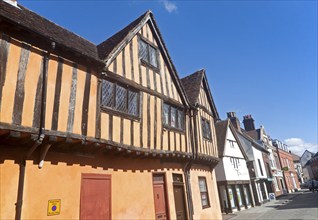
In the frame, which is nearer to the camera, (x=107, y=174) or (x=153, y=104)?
(x=107, y=174)

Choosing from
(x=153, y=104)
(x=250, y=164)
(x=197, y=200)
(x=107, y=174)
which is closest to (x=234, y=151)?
(x=250, y=164)

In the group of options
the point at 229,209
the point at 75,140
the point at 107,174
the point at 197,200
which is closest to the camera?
the point at 75,140

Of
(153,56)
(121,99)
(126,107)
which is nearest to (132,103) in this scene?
(126,107)

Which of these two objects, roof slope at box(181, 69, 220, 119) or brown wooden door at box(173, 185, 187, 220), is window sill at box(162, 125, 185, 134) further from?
brown wooden door at box(173, 185, 187, 220)

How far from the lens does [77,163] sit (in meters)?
6.77

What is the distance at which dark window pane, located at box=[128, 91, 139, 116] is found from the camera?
8.53m

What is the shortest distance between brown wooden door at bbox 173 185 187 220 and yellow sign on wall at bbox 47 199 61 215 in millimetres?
5293

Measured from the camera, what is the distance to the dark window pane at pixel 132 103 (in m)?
8.53

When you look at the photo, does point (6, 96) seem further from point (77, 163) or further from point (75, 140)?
point (77, 163)

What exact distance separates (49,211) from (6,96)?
2.87 metres

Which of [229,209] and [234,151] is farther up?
[234,151]

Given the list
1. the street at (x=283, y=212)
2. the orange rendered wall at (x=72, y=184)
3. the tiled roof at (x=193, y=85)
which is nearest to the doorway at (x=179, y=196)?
the orange rendered wall at (x=72, y=184)

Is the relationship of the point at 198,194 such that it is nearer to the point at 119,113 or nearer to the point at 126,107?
the point at 126,107

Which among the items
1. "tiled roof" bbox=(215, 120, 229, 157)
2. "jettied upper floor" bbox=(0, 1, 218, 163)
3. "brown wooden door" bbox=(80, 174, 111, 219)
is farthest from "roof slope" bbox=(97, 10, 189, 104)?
"tiled roof" bbox=(215, 120, 229, 157)
